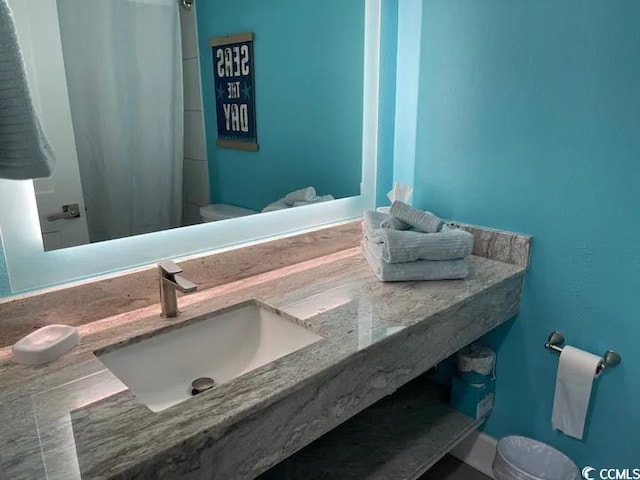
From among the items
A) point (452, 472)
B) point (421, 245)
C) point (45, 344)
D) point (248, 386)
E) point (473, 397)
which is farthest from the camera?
point (452, 472)

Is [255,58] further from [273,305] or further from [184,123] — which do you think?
[273,305]

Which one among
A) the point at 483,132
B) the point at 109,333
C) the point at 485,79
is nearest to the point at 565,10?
the point at 485,79

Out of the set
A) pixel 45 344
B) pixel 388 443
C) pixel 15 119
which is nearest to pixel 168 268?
pixel 45 344

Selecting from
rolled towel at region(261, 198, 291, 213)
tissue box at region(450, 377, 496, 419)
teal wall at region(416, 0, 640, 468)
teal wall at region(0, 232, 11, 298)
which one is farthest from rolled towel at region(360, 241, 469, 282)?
teal wall at region(0, 232, 11, 298)

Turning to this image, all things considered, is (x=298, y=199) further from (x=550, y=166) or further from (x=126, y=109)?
(x=550, y=166)

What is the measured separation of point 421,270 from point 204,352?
2.19 feet

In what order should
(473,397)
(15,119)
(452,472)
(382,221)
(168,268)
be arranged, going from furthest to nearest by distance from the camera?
(452,472) → (473,397) → (382,221) → (168,268) → (15,119)

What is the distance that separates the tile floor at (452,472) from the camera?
1.75 m

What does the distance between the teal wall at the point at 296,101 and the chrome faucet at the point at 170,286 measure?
36cm

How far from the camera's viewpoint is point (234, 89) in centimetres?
144

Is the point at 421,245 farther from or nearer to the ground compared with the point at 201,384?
farther from the ground

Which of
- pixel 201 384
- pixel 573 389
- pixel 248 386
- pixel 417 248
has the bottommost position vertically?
pixel 573 389

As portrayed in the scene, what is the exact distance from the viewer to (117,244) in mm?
1183

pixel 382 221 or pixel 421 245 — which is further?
pixel 382 221
